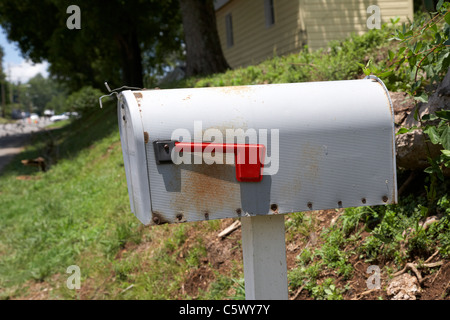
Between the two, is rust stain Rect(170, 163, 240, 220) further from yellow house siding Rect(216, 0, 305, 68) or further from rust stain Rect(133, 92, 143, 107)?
yellow house siding Rect(216, 0, 305, 68)

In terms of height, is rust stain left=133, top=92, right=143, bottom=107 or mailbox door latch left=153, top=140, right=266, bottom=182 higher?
rust stain left=133, top=92, right=143, bottom=107

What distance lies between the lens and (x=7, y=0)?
→ 65.4ft

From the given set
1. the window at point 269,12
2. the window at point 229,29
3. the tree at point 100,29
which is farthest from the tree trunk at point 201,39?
the window at point 229,29

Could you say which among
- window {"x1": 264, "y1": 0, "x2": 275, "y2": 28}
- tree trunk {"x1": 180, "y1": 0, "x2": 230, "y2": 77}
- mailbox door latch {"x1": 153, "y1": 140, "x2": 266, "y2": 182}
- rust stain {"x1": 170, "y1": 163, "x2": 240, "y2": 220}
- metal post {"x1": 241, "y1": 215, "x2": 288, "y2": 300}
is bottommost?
metal post {"x1": 241, "y1": 215, "x2": 288, "y2": 300}

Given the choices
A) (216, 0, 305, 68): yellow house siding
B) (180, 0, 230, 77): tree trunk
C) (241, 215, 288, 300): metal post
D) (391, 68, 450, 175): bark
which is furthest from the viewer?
(180, 0, 230, 77): tree trunk

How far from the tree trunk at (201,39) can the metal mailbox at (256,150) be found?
1135 centimetres

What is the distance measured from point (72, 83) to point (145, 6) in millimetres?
18166

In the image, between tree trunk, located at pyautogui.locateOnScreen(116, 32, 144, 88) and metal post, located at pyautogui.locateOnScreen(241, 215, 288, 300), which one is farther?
tree trunk, located at pyautogui.locateOnScreen(116, 32, 144, 88)

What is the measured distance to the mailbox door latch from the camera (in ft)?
7.00

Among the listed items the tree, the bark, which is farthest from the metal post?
the tree

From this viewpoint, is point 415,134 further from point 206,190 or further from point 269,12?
point 269,12

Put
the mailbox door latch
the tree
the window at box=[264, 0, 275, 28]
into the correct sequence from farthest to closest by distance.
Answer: the tree → the window at box=[264, 0, 275, 28] → the mailbox door latch

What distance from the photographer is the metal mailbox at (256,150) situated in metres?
2.15

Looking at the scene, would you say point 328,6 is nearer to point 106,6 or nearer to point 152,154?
point 106,6
